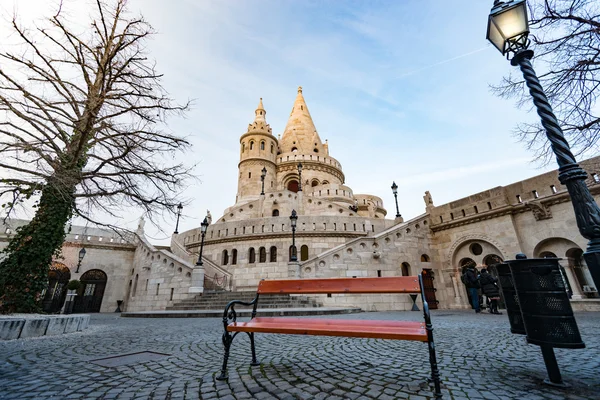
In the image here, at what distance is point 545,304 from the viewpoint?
Result: 2451 millimetres

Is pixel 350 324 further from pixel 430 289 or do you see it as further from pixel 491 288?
pixel 430 289

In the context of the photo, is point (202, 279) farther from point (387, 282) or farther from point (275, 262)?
point (387, 282)

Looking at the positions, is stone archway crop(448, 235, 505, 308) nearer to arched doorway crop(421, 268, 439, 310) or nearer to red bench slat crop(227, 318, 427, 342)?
arched doorway crop(421, 268, 439, 310)

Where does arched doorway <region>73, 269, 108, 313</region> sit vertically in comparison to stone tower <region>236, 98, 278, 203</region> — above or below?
below

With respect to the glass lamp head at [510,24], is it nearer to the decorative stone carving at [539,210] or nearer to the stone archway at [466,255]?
the decorative stone carving at [539,210]

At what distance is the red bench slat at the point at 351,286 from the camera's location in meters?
2.89

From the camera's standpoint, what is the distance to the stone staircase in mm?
11789

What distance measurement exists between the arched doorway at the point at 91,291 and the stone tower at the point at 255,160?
15615mm

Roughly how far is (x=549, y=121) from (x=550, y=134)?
0.53 feet

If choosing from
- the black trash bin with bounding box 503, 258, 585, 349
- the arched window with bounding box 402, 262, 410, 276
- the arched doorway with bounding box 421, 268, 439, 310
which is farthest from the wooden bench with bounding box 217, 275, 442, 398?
the arched doorway with bounding box 421, 268, 439, 310

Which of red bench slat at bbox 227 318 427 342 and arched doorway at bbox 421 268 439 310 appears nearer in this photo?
red bench slat at bbox 227 318 427 342

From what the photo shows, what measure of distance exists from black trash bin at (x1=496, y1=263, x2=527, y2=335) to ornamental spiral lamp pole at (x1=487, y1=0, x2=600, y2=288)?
67 cm

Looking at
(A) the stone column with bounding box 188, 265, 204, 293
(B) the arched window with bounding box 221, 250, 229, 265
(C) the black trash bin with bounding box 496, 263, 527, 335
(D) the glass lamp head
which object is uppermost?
(D) the glass lamp head

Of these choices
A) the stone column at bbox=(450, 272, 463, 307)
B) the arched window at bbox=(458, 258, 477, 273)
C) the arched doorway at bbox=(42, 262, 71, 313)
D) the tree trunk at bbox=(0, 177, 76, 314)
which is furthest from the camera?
the arched doorway at bbox=(42, 262, 71, 313)
